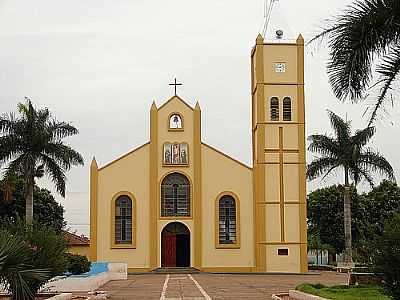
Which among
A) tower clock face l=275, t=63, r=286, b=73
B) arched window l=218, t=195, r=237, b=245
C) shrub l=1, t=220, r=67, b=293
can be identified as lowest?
shrub l=1, t=220, r=67, b=293

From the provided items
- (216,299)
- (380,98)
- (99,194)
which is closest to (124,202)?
(99,194)

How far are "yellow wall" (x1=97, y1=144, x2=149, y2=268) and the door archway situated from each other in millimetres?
1210

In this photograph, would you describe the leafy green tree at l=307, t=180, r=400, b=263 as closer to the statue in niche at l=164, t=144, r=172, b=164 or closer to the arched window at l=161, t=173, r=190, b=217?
the arched window at l=161, t=173, r=190, b=217

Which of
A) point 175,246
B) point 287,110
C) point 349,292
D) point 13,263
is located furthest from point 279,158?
point 13,263

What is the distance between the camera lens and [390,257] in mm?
14773

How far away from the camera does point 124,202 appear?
150 ft

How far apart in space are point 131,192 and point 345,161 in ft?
40.9

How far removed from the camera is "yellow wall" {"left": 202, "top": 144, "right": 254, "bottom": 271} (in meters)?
45.3

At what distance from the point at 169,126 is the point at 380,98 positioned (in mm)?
30921

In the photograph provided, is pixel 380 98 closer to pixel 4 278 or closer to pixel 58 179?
pixel 4 278

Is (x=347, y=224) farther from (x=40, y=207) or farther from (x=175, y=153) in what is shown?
(x=40, y=207)

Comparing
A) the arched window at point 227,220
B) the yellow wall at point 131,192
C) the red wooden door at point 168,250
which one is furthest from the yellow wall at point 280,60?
the red wooden door at point 168,250

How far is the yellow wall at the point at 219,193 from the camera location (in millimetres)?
45281

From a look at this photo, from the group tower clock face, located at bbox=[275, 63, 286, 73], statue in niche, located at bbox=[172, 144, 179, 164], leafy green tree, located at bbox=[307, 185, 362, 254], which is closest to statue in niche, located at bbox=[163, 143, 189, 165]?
statue in niche, located at bbox=[172, 144, 179, 164]
